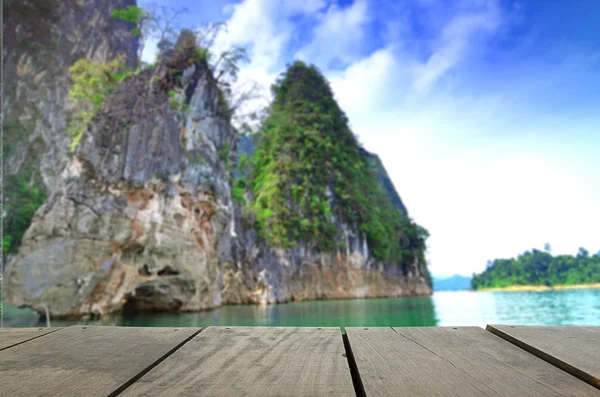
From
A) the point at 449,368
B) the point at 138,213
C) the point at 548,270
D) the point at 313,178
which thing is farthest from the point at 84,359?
the point at 548,270

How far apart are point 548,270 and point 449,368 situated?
66939 mm

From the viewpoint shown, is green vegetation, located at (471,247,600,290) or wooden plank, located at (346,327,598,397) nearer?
wooden plank, located at (346,327,598,397)

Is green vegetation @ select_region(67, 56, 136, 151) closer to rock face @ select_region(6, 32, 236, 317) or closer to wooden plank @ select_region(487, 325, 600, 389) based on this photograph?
rock face @ select_region(6, 32, 236, 317)

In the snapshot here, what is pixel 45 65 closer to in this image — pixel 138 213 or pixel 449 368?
pixel 138 213

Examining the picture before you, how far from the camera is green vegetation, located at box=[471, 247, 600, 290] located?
56406 mm

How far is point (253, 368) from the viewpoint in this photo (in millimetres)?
1043

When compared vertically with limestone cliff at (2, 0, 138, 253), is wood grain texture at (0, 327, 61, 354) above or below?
below

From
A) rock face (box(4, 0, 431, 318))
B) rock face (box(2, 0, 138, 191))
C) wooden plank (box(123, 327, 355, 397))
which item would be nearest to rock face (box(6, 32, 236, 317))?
rock face (box(4, 0, 431, 318))

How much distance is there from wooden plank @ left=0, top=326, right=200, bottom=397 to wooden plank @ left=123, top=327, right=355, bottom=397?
0.06 m

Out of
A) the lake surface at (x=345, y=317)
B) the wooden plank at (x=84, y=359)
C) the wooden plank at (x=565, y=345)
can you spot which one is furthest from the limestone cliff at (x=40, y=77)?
the wooden plank at (x=565, y=345)

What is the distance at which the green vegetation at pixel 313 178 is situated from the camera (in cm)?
3138

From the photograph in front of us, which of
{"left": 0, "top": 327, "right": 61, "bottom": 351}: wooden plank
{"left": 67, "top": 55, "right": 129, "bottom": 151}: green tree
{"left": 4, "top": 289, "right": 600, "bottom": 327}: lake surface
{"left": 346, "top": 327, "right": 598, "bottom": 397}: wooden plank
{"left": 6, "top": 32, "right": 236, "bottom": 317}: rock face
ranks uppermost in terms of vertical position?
{"left": 67, "top": 55, "right": 129, "bottom": 151}: green tree

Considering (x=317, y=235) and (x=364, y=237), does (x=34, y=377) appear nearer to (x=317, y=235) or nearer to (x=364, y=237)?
(x=317, y=235)

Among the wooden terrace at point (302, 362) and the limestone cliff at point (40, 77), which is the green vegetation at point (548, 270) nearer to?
the limestone cliff at point (40, 77)
